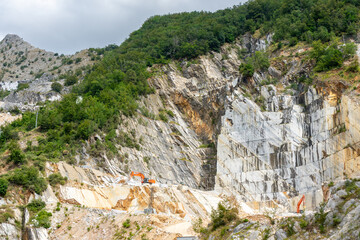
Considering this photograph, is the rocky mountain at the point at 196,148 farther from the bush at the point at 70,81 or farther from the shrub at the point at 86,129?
the bush at the point at 70,81

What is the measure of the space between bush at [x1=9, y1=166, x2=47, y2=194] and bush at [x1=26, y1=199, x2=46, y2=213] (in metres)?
1.03

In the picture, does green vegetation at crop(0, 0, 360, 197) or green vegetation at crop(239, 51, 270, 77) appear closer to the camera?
green vegetation at crop(0, 0, 360, 197)

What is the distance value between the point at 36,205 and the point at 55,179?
3.91 meters

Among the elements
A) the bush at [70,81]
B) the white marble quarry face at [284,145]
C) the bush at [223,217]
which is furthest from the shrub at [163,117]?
the bush at [70,81]

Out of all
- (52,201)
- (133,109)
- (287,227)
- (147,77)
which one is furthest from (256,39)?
(287,227)

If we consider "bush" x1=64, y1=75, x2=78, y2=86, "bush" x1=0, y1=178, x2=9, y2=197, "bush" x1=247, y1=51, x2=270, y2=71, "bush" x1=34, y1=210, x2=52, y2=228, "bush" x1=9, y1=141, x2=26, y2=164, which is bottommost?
"bush" x1=34, y1=210, x2=52, y2=228

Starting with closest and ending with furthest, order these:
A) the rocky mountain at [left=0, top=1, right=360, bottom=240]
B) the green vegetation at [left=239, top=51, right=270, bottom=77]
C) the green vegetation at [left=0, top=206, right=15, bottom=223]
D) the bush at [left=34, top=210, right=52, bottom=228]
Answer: the green vegetation at [left=0, top=206, right=15, bottom=223] → the rocky mountain at [left=0, top=1, right=360, bottom=240] → the bush at [left=34, top=210, right=52, bottom=228] → the green vegetation at [left=239, top=51, right=270, bottom=77]

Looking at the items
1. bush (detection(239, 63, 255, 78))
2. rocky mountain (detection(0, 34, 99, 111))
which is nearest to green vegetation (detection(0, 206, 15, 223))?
bush (detection(239, 63, 255, 78))

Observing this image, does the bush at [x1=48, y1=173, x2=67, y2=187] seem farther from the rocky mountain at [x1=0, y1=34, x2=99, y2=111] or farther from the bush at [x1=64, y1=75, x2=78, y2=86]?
the bush at [x1=64, y1=75, x2=78, y2=86]

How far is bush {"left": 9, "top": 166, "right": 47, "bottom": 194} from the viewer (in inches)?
1326

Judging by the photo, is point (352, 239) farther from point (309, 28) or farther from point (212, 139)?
point (309, 28)

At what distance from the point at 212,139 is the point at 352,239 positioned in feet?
135

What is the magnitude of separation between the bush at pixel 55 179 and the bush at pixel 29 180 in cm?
116

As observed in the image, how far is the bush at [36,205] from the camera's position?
3212cm
